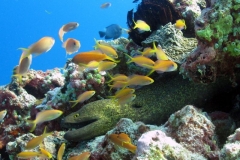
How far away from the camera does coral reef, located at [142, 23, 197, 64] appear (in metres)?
4.94

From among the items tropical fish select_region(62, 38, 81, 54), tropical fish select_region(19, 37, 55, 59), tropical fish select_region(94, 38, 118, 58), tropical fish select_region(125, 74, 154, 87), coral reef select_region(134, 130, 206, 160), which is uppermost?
tropical fish select_region(19, 37, 55, 59)

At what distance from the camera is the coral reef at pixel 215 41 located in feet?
12.4

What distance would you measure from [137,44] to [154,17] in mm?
774

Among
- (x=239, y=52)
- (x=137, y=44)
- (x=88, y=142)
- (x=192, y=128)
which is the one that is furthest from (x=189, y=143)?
(x=137, y=44)

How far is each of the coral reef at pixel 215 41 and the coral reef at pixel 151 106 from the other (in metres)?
0.77

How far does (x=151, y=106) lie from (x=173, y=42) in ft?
4.43

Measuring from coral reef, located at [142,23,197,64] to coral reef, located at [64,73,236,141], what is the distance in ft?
1.57

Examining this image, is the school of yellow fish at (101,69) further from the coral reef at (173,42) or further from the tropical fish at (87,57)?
the coral reef at (173,42)

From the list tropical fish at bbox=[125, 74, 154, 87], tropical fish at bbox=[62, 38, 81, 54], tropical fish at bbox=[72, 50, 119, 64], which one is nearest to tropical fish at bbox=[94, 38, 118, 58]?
tropical fish at bbox=[72, 50, 119, 64]

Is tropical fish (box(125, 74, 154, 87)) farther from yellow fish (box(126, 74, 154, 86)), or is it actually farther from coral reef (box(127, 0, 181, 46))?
coral reef (box(127, 0, 181, 46))

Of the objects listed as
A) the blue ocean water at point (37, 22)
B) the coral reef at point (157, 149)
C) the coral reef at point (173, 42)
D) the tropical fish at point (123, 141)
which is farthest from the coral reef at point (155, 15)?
the blue ocean water at point (37, 22)

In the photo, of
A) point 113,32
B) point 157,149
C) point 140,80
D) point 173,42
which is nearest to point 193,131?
point 157,149

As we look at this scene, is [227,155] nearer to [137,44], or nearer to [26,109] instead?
[137,44]

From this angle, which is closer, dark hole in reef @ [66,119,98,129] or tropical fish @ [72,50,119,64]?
tropical fish @ [72,50,119,64]
